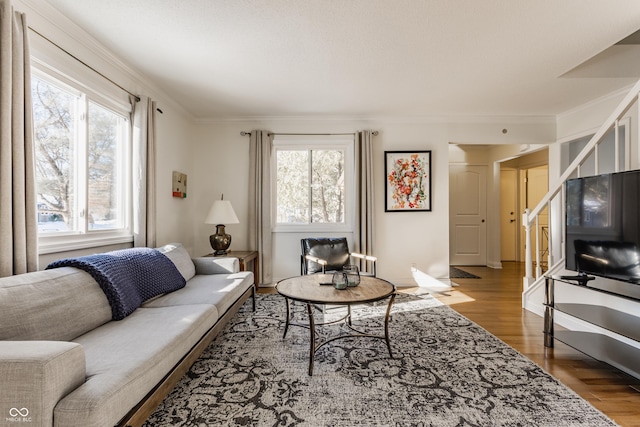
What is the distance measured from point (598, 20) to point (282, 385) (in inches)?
134

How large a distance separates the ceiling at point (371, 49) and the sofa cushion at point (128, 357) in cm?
208

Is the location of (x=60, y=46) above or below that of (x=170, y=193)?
above

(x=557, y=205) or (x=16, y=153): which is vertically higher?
(x=16, y=153)

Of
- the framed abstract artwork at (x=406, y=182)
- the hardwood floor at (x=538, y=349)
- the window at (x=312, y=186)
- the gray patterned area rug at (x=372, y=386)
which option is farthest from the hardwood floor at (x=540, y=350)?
the window at (x=312, y=186)

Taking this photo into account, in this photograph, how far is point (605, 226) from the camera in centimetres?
231

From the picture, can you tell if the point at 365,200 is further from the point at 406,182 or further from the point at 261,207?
the point at 261,207

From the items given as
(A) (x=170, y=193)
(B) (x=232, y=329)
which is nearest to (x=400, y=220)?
(B) (x=232, y=329)

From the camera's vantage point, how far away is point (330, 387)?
1.92 meters

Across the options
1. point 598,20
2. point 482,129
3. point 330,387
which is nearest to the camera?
point 330,387

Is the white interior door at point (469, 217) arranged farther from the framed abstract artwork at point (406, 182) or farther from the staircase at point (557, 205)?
the framed abstract artwork at point (406, 182)

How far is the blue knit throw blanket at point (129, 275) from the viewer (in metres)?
1.96

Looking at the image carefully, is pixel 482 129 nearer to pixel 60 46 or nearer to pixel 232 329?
pixel 232 329

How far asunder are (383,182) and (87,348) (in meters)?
3.93

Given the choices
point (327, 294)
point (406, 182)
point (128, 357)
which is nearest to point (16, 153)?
point (128, 357)
